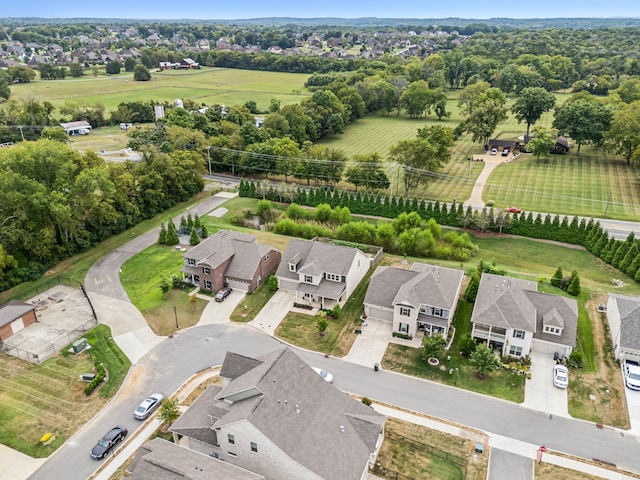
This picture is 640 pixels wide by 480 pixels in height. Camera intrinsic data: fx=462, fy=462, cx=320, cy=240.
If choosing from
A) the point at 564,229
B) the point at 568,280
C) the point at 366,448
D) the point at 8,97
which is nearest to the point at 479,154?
the point at 564,229

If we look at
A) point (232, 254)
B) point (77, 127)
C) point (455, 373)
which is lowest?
point (455, 373)

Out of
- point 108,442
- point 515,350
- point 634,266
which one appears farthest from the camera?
point 634,266

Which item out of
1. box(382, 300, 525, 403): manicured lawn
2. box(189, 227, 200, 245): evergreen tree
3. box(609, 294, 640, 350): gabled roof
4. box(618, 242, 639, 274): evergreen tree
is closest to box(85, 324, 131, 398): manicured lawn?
box(189, 227, 200, 245): evergreen tree

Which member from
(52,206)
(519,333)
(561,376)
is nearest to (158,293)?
(52,206)

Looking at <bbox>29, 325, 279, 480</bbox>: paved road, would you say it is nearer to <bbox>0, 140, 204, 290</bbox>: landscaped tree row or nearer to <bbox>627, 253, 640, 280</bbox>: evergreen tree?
<bbox>0, 140, 204, 290</bbox>: landscaped tree row

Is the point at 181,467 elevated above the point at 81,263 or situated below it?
above

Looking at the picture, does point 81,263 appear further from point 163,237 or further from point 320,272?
point 320,272

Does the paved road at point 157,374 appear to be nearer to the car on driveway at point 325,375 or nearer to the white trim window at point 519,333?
the car on driveway at point 325,375

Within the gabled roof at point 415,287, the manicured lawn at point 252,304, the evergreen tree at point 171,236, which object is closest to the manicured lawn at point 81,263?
the evergreen tree at point 171,236

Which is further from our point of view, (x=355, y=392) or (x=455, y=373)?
(x=455, y=373)
